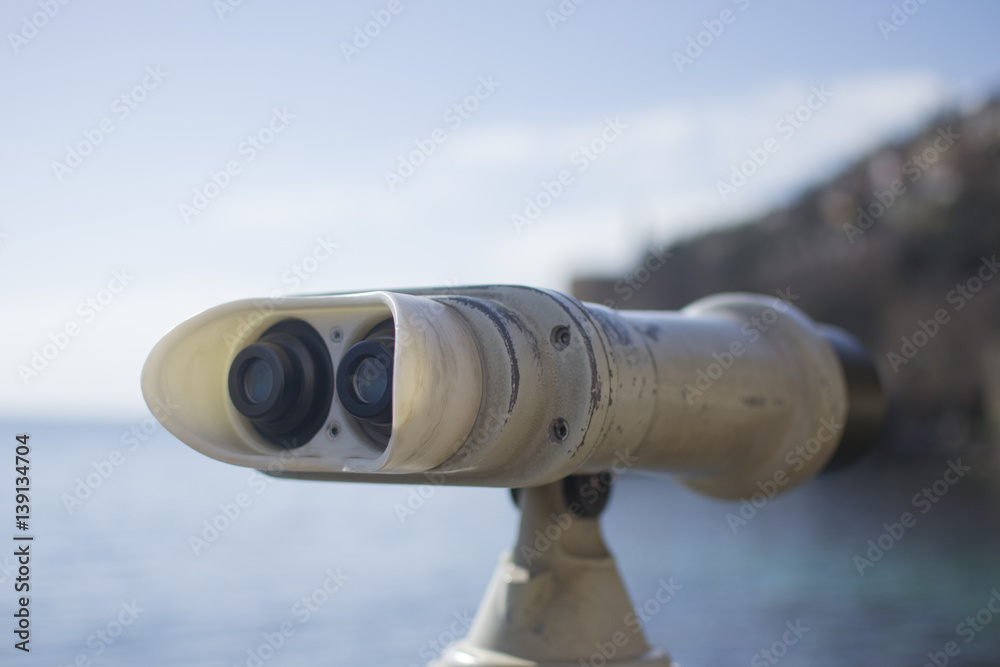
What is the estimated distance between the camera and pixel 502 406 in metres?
1.51

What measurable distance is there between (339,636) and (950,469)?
19.1 m

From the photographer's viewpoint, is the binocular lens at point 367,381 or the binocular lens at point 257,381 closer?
the binocular lens at point 367,381

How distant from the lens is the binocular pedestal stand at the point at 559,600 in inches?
68.1

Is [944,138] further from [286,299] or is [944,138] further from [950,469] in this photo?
[286,299]

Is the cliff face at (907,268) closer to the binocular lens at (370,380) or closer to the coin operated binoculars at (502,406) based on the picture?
the coin operated binoculars at (502,406)

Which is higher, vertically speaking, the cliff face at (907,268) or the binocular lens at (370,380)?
the binocular lens at (370,380)

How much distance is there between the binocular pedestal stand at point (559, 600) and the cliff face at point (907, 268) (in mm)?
23001

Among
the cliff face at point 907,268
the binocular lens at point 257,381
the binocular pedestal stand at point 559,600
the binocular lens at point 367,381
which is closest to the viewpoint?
the binocular lens at point 367,381

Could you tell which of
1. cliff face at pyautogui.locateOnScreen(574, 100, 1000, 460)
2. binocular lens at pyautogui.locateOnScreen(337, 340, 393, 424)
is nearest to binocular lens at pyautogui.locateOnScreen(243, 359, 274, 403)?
binocular lens at pyautogui.locateOnScreen(337, 340, 393, 424)

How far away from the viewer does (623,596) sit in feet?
5.98

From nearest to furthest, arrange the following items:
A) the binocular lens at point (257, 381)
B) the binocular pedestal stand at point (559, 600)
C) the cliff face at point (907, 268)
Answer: the binocular lens at point (257, 381) < the binocular pedestal stand at point (559, 600) < the cliff face at point (907, 268)

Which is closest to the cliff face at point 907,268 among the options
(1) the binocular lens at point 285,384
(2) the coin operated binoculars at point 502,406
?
(2) the coin operated binoculars at point 502,406

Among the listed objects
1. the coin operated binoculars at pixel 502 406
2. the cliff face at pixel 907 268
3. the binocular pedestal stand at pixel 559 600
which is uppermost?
the coin operated binoculars at pixel 502 406

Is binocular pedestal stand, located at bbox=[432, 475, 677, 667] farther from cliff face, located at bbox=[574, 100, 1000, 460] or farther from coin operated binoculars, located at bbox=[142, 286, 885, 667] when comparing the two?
cliff face, located at bbox=[574, 100, 1000, 460]
